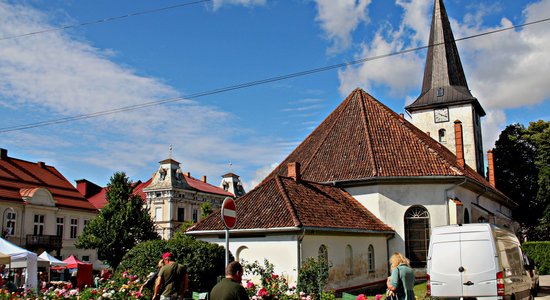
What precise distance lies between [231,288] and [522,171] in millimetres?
50109

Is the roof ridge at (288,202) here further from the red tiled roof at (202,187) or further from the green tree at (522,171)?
the red tiled roof at (202,187)

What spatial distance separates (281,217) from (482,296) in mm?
8689

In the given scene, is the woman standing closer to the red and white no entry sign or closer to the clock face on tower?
the red and white no entry sign

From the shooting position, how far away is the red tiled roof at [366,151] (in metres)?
Result: 26.3

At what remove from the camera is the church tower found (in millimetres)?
42000

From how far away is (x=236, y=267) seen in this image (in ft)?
22.3

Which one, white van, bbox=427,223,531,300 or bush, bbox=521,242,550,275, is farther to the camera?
bush, bbox=521,242,550,275

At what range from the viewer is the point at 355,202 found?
26438 millimetres

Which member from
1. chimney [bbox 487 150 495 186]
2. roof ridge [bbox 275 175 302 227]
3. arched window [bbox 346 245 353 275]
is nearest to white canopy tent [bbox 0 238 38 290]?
roof ridge [bbox 275 175 302 227]

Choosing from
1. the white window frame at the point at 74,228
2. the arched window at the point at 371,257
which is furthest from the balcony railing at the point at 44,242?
the arched window at the point at 371,257

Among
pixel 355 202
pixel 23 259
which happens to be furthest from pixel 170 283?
pixel 355 202

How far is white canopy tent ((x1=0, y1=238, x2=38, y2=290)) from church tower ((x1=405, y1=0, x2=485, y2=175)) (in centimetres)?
3261

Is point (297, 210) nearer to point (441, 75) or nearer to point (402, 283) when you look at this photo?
point (402, 283)

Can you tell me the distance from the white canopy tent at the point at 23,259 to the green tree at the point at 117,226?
17.5 meters
